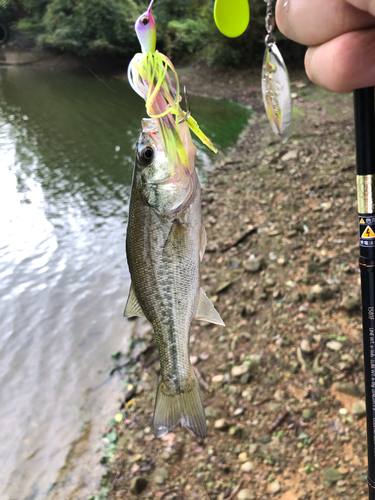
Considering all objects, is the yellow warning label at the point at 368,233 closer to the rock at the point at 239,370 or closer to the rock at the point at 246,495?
the rock at the point at 246,495

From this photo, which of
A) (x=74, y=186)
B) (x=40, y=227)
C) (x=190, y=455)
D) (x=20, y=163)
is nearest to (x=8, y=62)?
(x=20, y=163)

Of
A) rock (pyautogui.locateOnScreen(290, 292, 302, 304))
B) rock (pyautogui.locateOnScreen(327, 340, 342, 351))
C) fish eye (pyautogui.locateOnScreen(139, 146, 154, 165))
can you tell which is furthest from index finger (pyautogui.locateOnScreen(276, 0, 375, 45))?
rock (pyautogui.locateOnScreen(290, 292, 302, 304))

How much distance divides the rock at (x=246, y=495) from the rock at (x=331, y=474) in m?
0.57

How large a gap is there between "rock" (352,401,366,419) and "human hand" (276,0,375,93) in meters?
2.63

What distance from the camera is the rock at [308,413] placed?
305 cm

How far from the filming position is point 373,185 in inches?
45.1

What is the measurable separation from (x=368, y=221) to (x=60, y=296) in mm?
5426

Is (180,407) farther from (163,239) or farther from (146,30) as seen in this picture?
(146,30)

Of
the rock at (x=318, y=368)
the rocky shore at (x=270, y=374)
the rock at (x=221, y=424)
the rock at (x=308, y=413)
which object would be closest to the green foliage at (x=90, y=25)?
the rocky shore at (x=270, y=374)

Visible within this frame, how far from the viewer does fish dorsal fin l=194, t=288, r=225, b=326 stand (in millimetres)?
1355

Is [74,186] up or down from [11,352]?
up

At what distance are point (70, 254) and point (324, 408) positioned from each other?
5.14 metres

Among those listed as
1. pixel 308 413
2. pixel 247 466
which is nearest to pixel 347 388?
pixel 308 413

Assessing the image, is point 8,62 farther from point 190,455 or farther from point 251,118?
point 190,455
